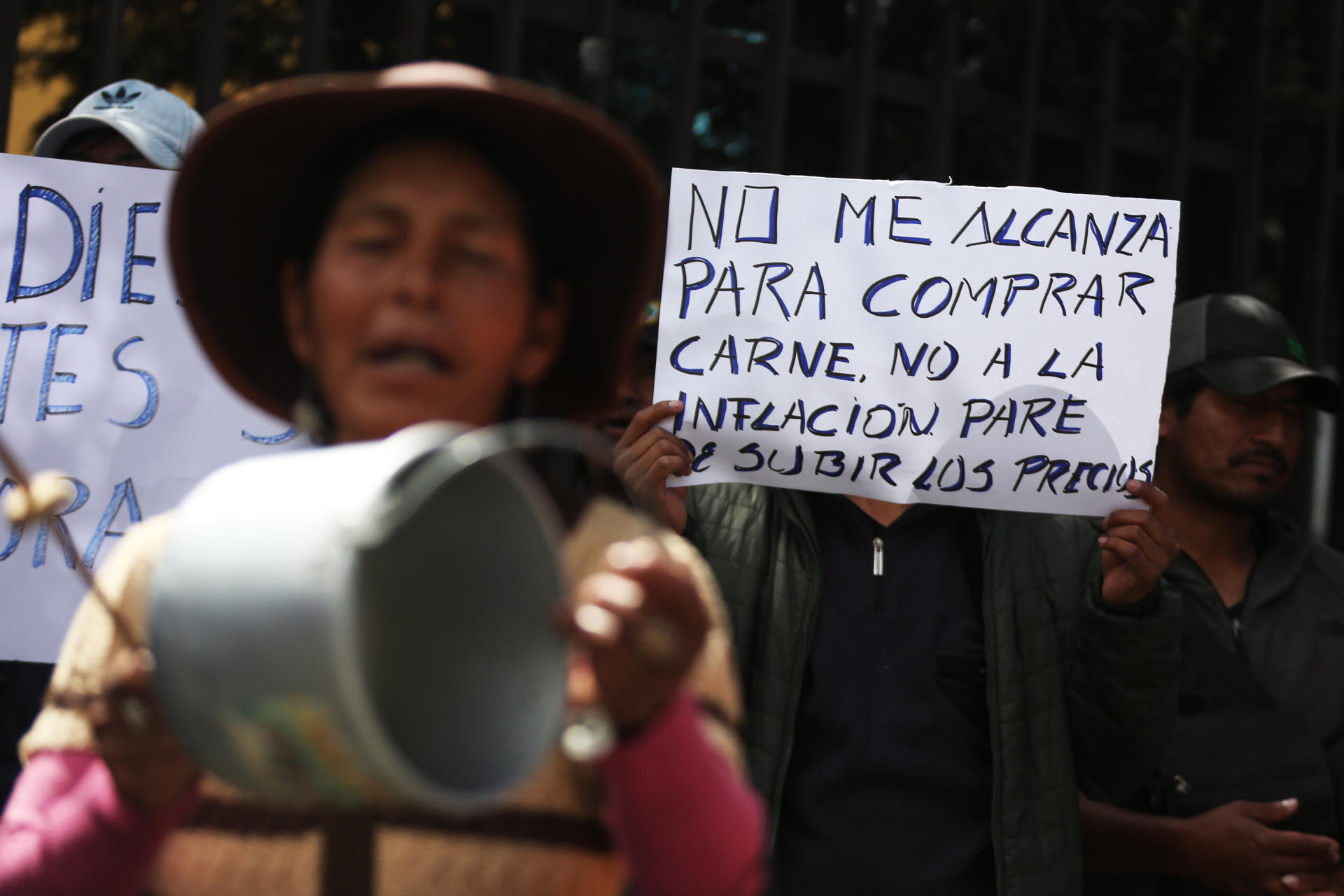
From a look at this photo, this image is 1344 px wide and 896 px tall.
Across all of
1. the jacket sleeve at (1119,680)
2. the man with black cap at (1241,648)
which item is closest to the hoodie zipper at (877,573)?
the jacket sleeve at (1119,680)

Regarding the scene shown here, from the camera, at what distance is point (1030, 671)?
2385 mm

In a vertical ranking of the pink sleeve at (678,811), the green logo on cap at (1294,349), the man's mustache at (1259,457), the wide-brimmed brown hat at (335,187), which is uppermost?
the green logo on cap at (1294,349)

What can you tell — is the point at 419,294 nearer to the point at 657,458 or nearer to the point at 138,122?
the point at 657,458

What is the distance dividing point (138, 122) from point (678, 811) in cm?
223

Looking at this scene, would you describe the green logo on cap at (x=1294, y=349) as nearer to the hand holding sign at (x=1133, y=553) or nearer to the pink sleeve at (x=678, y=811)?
the hand holding sign at (x=1133, y=553)

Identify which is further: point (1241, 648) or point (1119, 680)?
point (1241, 648)

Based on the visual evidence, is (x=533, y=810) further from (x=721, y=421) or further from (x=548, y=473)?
(x=721, y=421)

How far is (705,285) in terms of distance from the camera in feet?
8.62

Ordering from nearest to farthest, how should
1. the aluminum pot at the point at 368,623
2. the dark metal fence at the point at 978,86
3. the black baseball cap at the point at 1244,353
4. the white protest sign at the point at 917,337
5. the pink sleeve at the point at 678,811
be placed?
the aluminum pot at the point at 368,623 → the pink sleeve at the point at 678,811 → the white protest sign at the point at 917,337 → the black baseball cap at the point at 1244,353 → the dark metal fence at the point at 978,86

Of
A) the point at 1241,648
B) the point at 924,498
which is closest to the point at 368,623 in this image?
the point at 924,498

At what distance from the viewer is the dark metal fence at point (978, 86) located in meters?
4.03

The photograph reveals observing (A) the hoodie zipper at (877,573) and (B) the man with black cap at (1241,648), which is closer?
(A) the hoodie zipper at (877,573)

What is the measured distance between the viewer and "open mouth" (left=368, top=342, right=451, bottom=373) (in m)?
1.18

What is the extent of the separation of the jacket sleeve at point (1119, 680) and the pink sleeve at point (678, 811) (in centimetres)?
145
